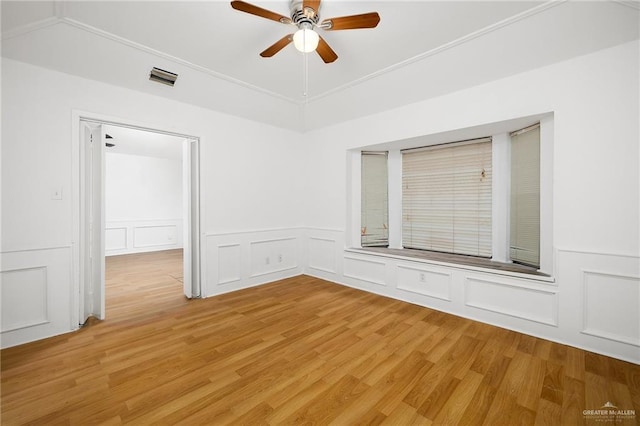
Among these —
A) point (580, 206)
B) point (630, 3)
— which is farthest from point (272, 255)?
point (630, 3)

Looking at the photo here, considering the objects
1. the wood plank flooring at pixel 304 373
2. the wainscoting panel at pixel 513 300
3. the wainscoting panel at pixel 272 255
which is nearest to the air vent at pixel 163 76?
the wainscoting panel at pixel 272 255

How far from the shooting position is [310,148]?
514cm

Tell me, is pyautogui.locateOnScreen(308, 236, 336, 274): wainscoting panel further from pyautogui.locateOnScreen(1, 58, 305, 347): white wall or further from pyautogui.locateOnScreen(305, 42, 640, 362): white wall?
pyautogui.locateOnScreen(1, 58, 305, 347): white wall

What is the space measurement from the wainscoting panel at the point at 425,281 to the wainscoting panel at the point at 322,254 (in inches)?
50.1

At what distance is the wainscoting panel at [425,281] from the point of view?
344 cm

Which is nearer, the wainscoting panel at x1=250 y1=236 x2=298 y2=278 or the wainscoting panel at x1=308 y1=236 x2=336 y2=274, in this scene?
the wainscoting panel at x1=250 y1=236 x2=298 y2=278

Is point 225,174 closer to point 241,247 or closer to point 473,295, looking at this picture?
point 241,247

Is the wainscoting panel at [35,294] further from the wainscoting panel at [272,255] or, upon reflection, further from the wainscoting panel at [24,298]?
the wainscoting panel at [272,255]

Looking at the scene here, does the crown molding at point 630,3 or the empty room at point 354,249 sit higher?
the crown molding at point 630,3

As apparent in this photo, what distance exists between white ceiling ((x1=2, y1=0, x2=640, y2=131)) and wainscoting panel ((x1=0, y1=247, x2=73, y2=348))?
78.1 inches

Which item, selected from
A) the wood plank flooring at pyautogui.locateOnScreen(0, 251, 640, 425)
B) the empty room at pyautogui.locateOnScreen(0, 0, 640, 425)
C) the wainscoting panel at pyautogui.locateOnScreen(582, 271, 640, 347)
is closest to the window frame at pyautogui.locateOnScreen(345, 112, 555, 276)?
the empty room at pyautogui.locateOnScreen(0, 0, 640, 425)

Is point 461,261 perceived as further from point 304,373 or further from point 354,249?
point 304,373

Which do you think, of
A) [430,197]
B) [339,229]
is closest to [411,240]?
[430,197]

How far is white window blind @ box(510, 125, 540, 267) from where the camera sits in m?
3.11
